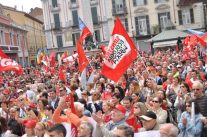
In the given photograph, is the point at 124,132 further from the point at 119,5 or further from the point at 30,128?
the point at 119,5

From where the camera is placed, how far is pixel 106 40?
5466cm

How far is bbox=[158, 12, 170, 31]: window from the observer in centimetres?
5094

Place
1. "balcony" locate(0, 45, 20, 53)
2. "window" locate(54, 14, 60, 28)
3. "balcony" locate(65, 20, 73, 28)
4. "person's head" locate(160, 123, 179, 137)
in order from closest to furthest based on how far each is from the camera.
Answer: "person's head" locate(160, 123, 179, 137) < "balcony" locate(0, 45, 20, 53) < "balcony" locate(65, 20, 73, 28) < "window" locate(54, 14, 60, 28)

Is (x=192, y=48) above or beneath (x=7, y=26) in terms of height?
beneath

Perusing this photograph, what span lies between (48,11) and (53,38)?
3740 millimetres

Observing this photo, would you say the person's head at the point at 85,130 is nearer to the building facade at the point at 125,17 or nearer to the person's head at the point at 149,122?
the person's head at the point at 149,122

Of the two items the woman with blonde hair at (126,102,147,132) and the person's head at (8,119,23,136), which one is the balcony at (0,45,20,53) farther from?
the woman with blonde hair at (126,102,147,132)

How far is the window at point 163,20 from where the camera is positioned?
5094cm

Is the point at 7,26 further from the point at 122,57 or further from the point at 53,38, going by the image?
the point at 122,57

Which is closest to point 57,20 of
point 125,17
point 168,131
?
point 125,17

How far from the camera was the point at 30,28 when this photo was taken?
75875mm

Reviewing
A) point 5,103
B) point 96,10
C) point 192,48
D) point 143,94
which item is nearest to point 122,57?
point 143,94

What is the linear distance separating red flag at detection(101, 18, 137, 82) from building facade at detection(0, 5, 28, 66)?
39.6 m

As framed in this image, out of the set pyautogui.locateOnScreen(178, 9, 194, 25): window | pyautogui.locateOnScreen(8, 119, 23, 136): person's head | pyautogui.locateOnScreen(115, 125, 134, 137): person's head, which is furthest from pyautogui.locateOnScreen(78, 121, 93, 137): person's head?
pyautogui.locateOnScreen(178, 9, 194, 25): window
